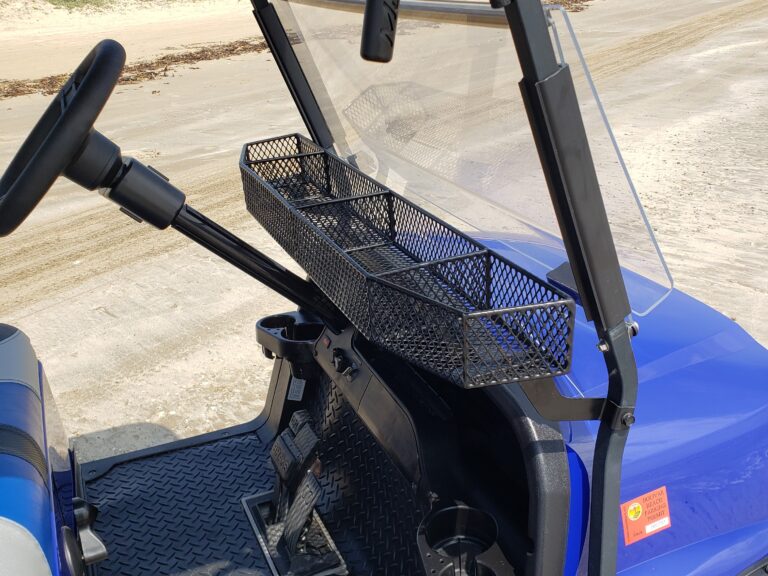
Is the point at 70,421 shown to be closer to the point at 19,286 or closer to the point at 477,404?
the point at 19,286

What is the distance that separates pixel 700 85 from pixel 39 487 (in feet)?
33.8

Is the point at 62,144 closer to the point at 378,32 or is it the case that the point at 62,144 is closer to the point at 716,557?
the point at 378,32

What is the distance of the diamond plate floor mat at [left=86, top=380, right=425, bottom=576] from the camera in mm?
2068

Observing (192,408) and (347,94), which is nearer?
(347,94)

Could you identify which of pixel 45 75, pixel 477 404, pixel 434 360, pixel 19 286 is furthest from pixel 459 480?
pixel 45 75

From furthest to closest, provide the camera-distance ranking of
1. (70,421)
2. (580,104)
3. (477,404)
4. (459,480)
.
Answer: (70,421)
(477,404)
(459,480)
(580,104)

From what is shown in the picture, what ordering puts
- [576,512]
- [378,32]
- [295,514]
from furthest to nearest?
[295,514], [576,512], [378,32]

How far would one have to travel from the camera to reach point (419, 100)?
185 centimetres

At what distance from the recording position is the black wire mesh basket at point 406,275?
130 cm

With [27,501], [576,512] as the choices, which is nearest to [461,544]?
[576,512]

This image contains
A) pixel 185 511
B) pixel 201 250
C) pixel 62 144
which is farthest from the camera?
pixel 201 250

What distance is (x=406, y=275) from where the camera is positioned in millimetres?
1680

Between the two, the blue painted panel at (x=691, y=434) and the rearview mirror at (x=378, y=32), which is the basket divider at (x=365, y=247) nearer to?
the blue painted panel at (x=691, y=434)

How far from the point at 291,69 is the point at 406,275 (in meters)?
0.89
